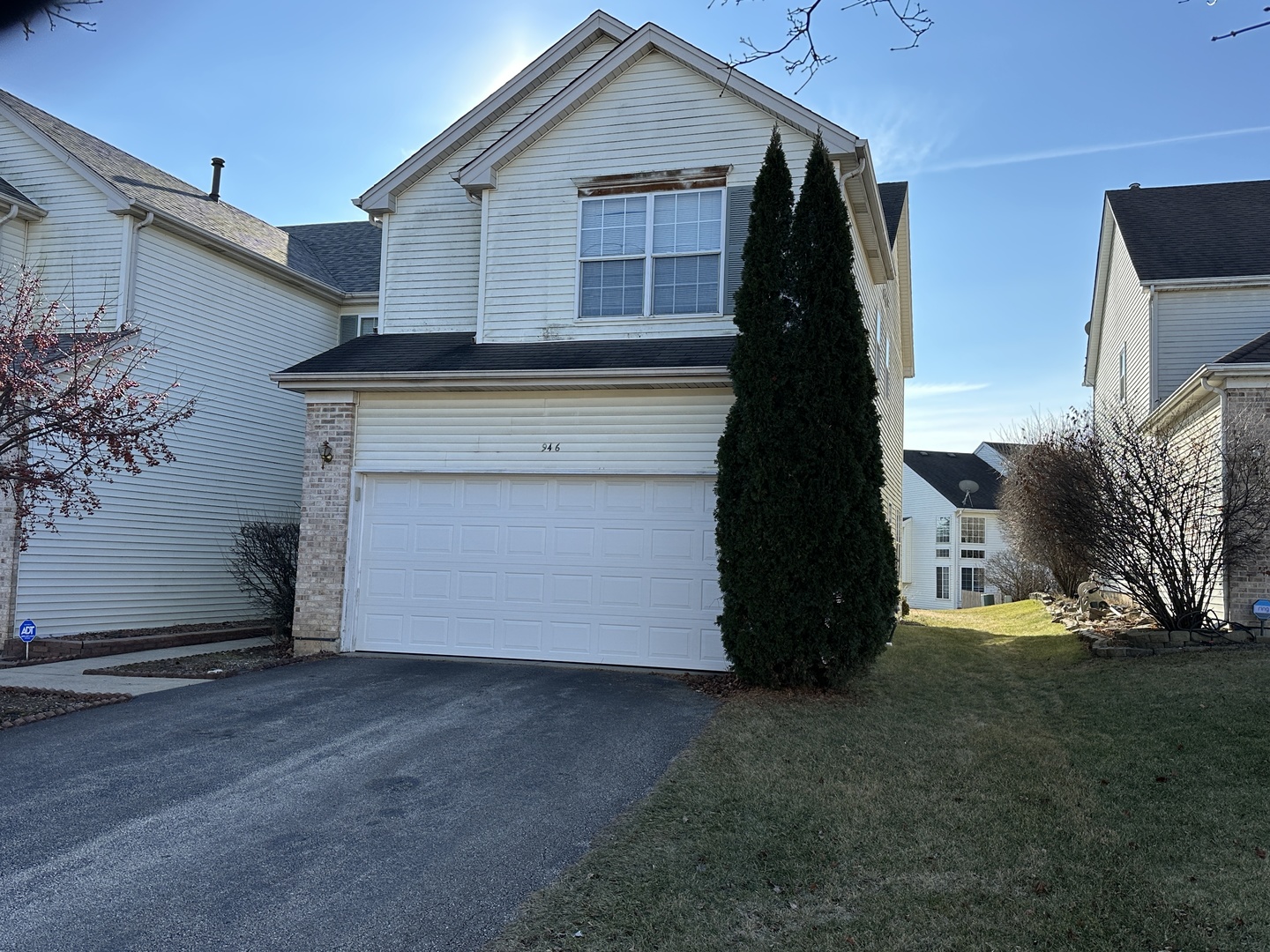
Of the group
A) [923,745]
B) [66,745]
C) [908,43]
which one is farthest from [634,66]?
[66,745]

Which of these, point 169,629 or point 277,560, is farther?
point 169,629

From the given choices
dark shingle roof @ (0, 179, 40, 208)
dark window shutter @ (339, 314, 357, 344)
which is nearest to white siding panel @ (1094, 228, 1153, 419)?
dark window shutter @ (339, 314, 357, 344)

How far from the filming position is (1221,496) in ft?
40.6

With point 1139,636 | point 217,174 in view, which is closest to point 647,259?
point 1139,636

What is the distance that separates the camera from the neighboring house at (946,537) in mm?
35969

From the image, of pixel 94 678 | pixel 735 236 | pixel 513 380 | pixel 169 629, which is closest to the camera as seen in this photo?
pixel 94 678

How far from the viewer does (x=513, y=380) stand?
11078 millimetres

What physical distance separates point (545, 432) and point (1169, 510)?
804cm

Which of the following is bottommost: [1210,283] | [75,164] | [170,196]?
[1210,283]

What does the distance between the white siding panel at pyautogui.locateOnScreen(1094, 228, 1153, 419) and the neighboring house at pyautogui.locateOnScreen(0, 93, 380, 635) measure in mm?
15202

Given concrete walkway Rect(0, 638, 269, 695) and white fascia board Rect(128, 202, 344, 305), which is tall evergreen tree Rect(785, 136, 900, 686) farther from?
white fascia board Rect(128, 202, 344, 305)

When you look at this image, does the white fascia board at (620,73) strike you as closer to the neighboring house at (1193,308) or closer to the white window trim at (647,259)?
the white window trim at (647,259)

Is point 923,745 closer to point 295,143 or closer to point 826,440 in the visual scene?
point 826,440

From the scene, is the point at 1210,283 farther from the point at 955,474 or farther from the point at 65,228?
the point at 955,474
